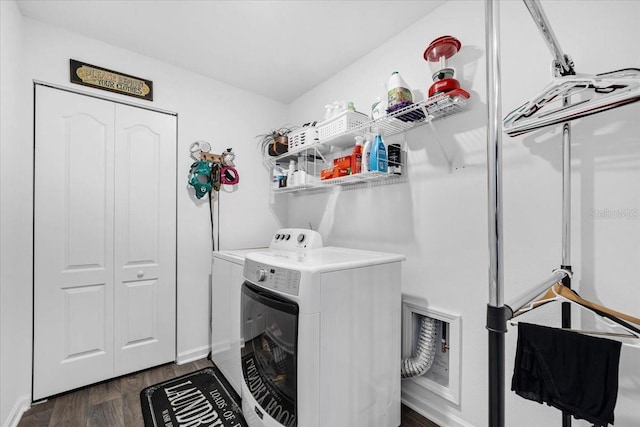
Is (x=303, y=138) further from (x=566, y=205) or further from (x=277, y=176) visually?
(x=566, y=205)

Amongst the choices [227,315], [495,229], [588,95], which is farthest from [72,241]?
[588,95]

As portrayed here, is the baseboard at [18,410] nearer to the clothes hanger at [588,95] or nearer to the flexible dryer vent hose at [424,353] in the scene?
the flexible dryer vent hose at [424,353]

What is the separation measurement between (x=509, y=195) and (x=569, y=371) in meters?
0.81

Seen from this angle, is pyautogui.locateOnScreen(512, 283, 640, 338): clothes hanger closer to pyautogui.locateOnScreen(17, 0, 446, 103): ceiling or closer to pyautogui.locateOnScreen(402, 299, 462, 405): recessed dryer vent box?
pyautogui.locateOnScreen(402, 299, 462, 405): recessed dryer vent box

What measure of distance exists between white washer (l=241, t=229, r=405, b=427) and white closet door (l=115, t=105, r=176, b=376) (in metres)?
1.04

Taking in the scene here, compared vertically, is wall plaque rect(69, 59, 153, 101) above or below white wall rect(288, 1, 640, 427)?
above

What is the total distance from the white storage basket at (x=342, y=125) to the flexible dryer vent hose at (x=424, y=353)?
1.32 metres

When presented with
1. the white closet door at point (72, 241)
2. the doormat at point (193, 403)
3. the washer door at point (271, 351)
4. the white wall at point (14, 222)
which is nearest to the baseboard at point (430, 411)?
the washer door at point (271, 351)

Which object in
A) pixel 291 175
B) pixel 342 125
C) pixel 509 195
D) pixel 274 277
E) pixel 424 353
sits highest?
pixel 342 125

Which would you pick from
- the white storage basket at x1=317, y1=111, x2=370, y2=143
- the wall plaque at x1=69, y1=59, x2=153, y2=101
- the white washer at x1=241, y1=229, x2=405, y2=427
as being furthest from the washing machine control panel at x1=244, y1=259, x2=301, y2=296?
the wall plaque at x1=69, y1=59, x2=153, y2=101

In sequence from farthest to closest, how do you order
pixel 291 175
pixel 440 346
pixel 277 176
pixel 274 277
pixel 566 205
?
pixel 277 176 → pixel 291 175 → pixel 440 346 → pixel 274 277 → pixel 566 205

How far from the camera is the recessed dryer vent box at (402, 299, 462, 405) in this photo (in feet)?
5.24

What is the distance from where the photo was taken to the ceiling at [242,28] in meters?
1.72

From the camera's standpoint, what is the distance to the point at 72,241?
1975 mm
